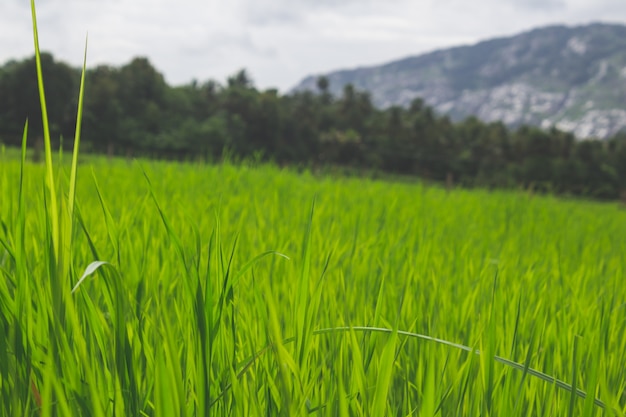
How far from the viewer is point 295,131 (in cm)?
5703

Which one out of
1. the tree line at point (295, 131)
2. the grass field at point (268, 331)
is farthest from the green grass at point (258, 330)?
the tree line at point (295, 131)

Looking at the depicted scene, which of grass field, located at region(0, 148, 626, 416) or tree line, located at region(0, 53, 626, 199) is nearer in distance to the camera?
grass field, located at region(0, 148, 626, 416)

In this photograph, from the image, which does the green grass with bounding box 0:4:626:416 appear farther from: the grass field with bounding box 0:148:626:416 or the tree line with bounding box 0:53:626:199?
the tree line with bounding box 0:53:626:199

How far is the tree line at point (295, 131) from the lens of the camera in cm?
4453

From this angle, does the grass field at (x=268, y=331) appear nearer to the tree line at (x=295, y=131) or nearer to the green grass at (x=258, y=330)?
the green grass at (x=258, y=330)

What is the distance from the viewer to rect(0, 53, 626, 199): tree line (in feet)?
146

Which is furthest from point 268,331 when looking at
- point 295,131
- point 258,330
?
point 295,131

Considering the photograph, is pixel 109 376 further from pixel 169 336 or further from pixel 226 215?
pixel 226 215

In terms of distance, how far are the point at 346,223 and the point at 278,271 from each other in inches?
67.3

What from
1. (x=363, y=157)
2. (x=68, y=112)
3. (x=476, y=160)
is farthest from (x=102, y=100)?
(x=476, y=160)

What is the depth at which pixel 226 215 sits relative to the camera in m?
3.03

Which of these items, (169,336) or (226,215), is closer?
(169,336)

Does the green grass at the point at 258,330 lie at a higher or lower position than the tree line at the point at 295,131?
lower

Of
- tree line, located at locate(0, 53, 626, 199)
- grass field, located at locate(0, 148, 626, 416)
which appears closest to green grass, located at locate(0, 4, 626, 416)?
grass field, located at locate(0, 148, 626, 416)
